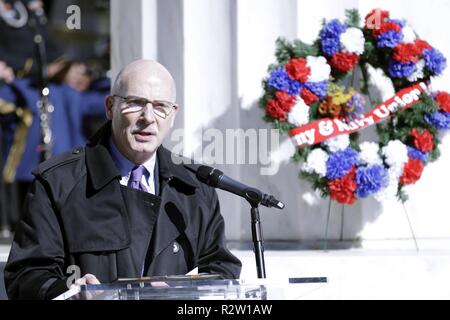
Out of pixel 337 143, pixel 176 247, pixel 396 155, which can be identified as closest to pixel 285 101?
pixel 337 143

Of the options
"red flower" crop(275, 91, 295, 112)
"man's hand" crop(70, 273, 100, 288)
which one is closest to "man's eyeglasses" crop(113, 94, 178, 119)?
"man's hand" crop(70, 273, 100, 288)

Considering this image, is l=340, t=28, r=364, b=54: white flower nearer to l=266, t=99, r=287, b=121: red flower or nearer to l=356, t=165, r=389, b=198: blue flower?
l=266, t=99, r=287, b=121: red flower

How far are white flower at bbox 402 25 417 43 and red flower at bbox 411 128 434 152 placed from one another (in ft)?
1.65

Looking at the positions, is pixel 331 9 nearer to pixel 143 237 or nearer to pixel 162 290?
pixel 143 237

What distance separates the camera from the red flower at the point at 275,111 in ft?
20.2

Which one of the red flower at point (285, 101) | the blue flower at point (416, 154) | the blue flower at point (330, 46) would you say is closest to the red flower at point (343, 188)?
the blue flower at point (416, 154)

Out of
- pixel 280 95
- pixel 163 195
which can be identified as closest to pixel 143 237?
pixel 163 195

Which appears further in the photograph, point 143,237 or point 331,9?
point 331,9

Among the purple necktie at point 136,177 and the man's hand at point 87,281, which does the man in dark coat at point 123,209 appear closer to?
the purple necktie at point 136,177

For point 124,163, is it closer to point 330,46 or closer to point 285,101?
point 285,101

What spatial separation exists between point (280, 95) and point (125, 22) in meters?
1.23

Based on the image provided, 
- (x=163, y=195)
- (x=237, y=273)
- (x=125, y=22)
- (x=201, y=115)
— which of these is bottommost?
(x=237, y=273)

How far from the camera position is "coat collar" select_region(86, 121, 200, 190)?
14.3ft

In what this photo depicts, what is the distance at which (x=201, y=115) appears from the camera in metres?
6.49
